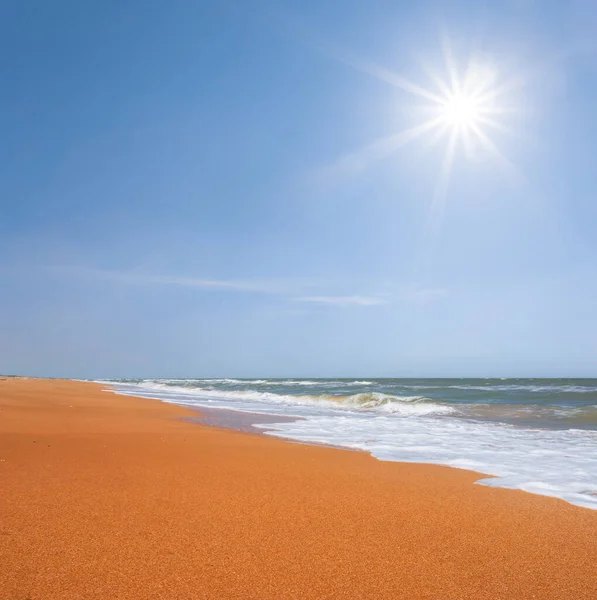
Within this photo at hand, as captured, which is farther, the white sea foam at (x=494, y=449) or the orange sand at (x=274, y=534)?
the white sea foam at (x=494, y=449)

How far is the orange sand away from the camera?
2.19 meters

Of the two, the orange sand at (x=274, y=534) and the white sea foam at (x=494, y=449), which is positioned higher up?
the orange sand at (x=274, y=534)

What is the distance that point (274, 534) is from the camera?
9.43ft

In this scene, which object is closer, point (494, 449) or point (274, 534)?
point (274, 534)

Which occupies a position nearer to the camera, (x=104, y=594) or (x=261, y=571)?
(x=104, y=594)

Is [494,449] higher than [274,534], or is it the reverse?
[274,534]

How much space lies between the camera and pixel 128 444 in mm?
6340

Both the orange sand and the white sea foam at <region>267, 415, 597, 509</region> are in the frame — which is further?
the white sea foam at <region>267, 415, 597, 509</region>

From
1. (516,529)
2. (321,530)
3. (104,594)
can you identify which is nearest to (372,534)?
(321,530)

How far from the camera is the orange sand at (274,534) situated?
2191 mm

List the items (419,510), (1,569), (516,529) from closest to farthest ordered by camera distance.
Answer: (1,569) < (516,529) < (419,510)

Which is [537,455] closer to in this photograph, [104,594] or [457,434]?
[457,434]

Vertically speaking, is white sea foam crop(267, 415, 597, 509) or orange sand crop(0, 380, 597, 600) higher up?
orange sand crop(0, 380, 597, 600)

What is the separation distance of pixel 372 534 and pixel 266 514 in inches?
32.7
